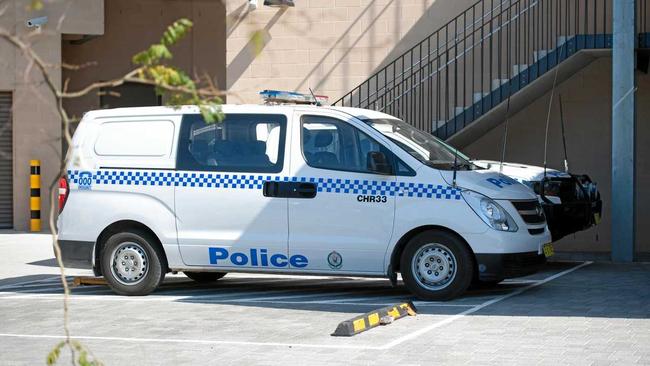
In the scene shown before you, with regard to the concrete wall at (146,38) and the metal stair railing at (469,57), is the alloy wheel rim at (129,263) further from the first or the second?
the concrete wall at (146,38)

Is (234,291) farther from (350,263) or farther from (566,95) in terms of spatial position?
(566,95)

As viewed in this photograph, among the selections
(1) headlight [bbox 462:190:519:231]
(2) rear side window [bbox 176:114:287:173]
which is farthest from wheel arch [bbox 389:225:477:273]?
(2) rear side window [bbox 176:114:287:173]

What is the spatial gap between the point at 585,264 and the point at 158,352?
735cm

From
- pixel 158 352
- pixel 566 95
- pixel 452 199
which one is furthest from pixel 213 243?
pixel 566 95

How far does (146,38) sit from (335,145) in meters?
12.3

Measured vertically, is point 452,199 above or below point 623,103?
below

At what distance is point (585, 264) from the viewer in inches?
542

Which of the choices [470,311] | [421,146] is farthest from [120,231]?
[470,311]

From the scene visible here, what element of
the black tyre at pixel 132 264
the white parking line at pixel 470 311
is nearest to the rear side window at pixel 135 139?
the black tyre at pixel 132 264

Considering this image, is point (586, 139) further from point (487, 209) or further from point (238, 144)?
point (238, 144)

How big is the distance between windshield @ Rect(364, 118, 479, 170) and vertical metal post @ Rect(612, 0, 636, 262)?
3703 millimetres

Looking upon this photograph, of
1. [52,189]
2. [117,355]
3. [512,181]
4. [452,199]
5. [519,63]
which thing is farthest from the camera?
[519,63]

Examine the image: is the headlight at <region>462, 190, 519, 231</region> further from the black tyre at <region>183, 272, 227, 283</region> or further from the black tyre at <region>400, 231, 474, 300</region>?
the black tyre at <region>183, 272, 227, 283</region>

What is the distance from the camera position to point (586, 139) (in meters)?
17.2
